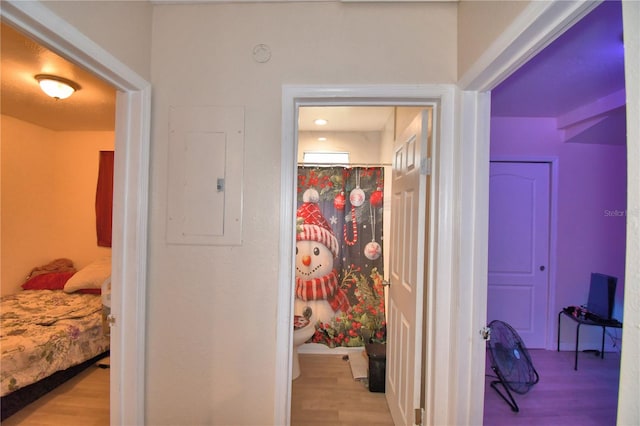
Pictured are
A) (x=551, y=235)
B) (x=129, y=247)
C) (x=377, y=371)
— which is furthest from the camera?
(x=551, y=235)

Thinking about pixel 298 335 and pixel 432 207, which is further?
pixel 298 335

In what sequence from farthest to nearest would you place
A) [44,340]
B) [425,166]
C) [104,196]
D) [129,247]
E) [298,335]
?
[104,196] < [298,335] < [44,340] < [425,166] < [129,247]

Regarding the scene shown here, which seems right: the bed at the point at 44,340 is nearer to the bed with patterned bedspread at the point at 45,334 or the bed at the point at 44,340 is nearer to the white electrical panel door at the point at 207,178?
the bed with patterned bedspread at the point at 45,334

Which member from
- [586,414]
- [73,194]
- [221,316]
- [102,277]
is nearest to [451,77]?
[221,316]

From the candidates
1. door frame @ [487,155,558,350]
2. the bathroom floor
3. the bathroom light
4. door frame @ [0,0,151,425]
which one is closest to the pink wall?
door frame @ [487,155,558,350]

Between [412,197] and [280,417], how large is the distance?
129cm

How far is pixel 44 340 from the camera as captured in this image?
6.66 ft

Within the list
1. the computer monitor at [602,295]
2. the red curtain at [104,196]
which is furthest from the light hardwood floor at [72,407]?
the computer monitor at [602,295]

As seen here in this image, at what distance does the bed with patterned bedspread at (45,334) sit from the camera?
1856mm

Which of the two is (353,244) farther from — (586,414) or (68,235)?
(68,235)

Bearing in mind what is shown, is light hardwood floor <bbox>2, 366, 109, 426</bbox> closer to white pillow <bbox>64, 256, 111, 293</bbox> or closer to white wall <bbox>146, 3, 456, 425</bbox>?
white pillow <bbox>64, 256, 111, 293</bbox>

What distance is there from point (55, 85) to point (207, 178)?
61.4 inches

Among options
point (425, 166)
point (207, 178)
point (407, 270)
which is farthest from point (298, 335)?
point (425, 166)

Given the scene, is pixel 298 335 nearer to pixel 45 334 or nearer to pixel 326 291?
pixel 326 291
